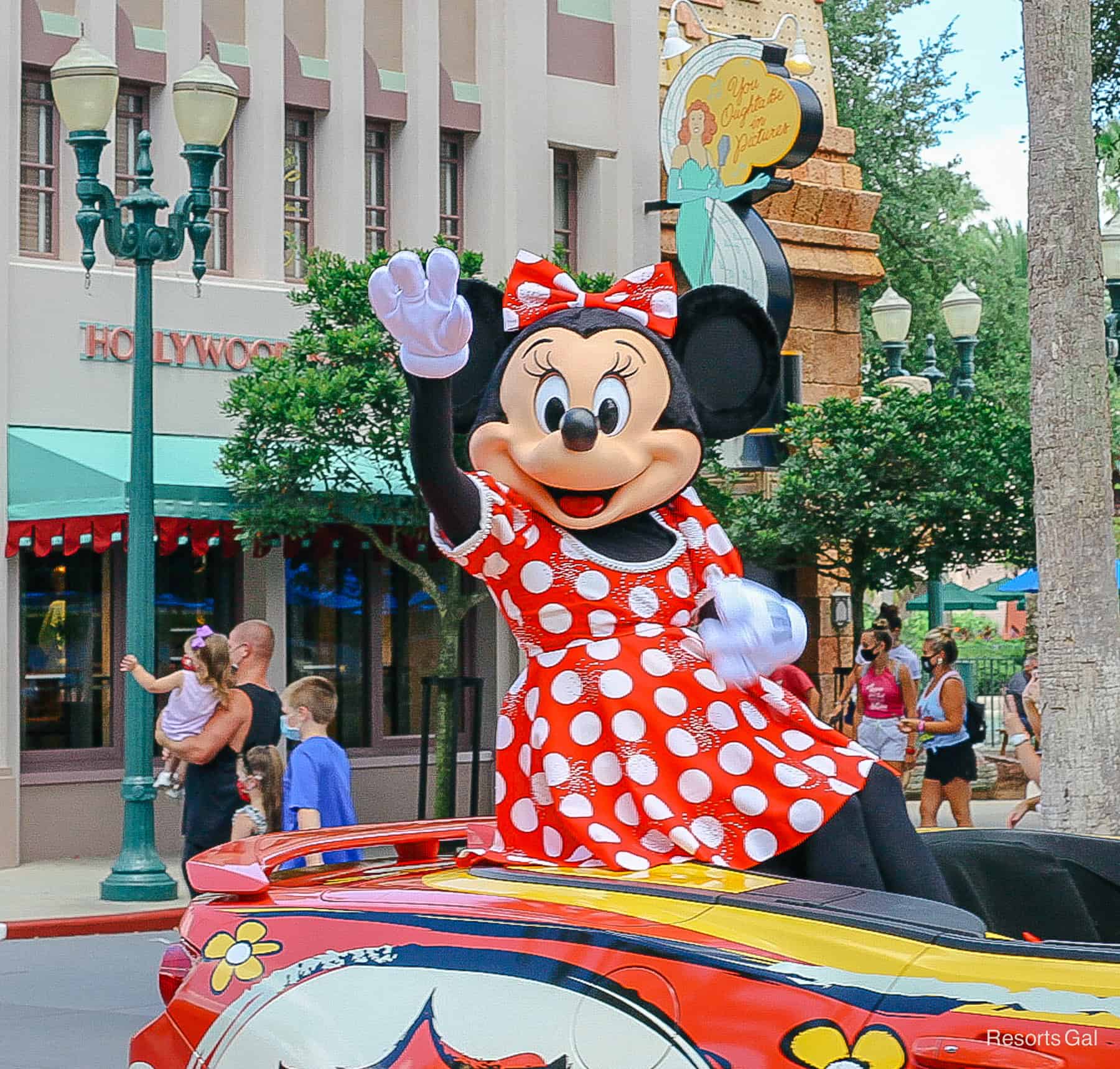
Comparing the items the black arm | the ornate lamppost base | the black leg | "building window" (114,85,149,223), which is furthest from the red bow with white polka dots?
"building window" (114,85,149,223)

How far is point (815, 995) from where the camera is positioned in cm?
304

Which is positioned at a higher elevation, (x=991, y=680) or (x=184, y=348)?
(x=184, y=348)

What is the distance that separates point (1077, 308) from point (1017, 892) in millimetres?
4586

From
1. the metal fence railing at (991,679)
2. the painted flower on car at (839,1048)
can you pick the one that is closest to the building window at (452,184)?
the metal fence railing at (991,679)

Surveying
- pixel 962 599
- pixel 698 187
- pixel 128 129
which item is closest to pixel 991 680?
pixel 962 599

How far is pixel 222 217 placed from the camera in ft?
55.7

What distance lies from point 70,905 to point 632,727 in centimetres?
903

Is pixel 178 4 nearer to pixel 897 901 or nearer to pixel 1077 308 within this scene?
pixel 1077 308

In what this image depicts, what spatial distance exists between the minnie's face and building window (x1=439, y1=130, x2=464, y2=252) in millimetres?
13800

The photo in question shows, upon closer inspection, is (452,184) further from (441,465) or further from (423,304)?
(423,304)

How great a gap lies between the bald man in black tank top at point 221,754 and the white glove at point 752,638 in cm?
490

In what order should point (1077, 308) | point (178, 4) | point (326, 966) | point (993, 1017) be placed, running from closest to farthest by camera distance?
point (993, 1017)
point (326, 966)
point (1077, 308)
point (178, 4)

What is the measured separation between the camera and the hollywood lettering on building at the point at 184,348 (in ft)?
51.7

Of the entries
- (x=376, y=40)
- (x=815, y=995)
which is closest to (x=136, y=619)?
(x=376, y=40)
